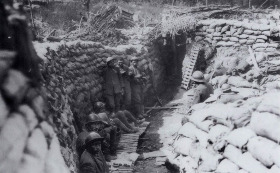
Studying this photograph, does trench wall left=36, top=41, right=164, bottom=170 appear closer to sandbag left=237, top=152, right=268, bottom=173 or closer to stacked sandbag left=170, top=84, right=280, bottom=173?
stacked sandbag left=170, top=84, right=280, bottom=173

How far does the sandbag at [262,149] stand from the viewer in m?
2.60

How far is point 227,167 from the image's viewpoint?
301 cm

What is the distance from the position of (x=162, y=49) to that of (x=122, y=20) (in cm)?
227

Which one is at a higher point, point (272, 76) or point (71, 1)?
point (71, 1)

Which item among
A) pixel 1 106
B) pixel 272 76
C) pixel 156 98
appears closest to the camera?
pixel 1 106

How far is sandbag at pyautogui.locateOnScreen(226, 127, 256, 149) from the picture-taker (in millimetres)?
2936

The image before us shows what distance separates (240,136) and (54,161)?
259 cm

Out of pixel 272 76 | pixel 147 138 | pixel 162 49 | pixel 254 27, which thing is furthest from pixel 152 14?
pixel 147 138

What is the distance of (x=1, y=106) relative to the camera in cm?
54

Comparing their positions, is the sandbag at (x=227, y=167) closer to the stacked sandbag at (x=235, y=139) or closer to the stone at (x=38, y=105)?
the stacked sandbag at (x=235, y=139)

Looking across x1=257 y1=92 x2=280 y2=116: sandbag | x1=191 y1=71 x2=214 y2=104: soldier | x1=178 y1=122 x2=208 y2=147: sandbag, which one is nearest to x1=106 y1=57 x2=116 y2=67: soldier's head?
x1=191 y1=71 x2=214 y2=104: soldier

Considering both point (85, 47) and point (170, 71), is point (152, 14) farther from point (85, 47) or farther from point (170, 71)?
point (85, 47)

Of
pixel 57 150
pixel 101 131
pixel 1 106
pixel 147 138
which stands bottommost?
pixel 147 138

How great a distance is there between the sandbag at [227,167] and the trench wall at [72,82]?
5.65 ft
